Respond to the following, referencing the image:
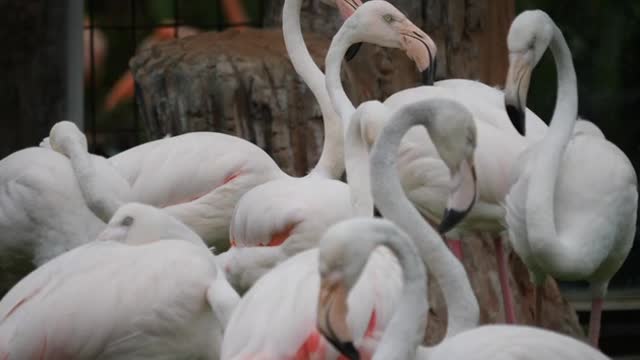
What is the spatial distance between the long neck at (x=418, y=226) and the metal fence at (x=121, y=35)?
4843mm

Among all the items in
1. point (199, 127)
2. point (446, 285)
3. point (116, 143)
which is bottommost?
point (116, 143)

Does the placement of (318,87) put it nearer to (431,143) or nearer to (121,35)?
(431,143)

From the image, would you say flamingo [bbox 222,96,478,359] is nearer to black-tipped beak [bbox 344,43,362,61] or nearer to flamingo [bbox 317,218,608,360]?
flamingo [bbox 317,218,608,360]

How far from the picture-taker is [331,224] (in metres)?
7.36

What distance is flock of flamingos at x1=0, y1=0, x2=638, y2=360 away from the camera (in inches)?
227

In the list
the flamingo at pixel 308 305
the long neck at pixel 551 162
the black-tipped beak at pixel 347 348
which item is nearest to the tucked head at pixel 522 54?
the long neck at pixel 551 162

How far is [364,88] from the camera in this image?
28.9ft

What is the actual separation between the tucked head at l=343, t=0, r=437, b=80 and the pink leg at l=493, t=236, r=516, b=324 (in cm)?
92

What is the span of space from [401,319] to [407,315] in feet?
0.06

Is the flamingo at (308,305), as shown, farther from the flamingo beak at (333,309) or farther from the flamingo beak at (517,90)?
the flamingo beak at (517,90)

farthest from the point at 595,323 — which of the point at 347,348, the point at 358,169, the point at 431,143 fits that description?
A: the point at 347,348

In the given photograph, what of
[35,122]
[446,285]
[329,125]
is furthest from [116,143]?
[446,285]

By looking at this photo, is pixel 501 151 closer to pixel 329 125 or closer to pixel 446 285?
pixel 329 125

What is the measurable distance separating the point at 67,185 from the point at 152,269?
187cm
